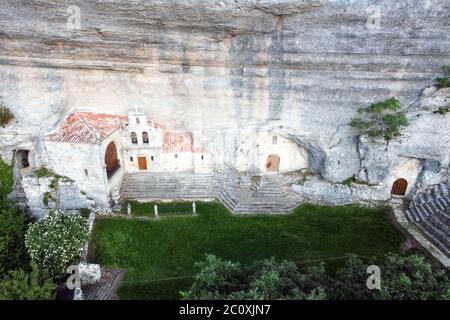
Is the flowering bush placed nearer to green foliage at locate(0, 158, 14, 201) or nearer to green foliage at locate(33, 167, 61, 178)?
green foliage at locate(33, 167, 61, 178)

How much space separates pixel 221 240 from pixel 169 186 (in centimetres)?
509

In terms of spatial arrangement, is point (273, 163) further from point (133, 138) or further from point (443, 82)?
Result: point (443, 82)

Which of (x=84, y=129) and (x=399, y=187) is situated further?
(x=399, y=187)

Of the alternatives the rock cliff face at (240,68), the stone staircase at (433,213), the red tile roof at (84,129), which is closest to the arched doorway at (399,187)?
the stone staircase at (433,213)

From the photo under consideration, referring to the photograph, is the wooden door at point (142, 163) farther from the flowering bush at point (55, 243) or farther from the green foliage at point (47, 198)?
the flowering bush at point (55, 243)

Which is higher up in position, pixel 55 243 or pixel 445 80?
pixel 445 80

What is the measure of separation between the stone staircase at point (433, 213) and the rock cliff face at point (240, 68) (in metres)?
1.03

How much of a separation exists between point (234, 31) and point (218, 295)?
462 inches

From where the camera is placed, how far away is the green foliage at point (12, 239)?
18891 mm

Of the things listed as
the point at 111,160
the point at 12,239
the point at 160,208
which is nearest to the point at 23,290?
the point at 12,239

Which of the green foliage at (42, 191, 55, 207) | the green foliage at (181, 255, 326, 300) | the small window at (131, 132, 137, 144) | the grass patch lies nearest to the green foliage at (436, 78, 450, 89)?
the green foliage at (181, 255, 326, 300)

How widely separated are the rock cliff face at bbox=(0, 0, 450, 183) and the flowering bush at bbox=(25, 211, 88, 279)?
18.3 ft

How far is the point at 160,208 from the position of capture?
73.6 feet

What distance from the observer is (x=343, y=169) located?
2267 centimetres
